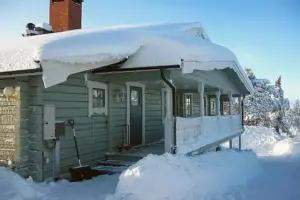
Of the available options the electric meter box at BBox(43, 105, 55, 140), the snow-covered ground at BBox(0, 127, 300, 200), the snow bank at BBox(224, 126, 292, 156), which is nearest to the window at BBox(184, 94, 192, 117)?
the snow bank at BBox(224, 126, 292, 156)

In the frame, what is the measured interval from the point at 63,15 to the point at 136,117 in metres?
6.28

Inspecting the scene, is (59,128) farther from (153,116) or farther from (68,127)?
(153,116)

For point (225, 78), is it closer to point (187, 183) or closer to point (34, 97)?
point (187, 183)

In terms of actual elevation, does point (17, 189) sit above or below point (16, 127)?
below

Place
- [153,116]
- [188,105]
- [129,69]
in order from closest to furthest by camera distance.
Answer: [129,69] < [153,116] < [188,105]

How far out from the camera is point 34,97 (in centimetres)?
718

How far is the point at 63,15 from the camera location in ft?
47.3

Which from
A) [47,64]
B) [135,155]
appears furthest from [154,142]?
[47,64]

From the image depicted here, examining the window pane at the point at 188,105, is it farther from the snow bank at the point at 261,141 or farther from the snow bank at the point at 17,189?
the snow bank at the point at 17,189

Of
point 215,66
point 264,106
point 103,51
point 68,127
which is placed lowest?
point 68,127

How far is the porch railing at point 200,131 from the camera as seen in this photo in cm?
823

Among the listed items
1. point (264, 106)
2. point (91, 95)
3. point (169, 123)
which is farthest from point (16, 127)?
point (264, 106)

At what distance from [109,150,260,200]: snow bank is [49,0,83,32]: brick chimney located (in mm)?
9346

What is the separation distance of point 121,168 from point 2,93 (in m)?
3.61
